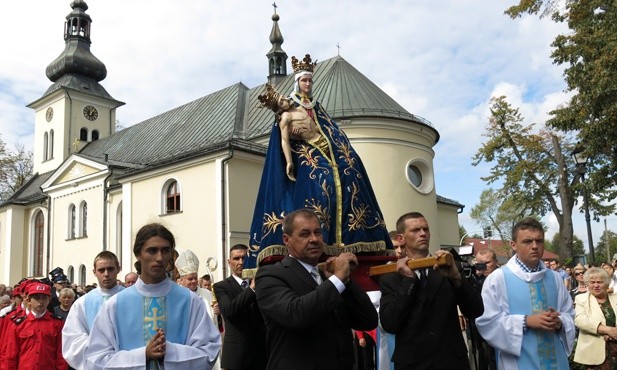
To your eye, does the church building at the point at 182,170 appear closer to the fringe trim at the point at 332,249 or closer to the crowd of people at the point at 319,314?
the fringe trim at the point at 332,249

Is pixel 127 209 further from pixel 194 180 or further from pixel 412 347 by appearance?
pixel 412 347

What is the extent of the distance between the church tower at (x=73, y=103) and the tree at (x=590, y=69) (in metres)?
32.7

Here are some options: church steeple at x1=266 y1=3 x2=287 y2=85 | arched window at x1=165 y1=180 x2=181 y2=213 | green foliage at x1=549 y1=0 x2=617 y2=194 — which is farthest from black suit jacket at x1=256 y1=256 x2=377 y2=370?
church steeple at x1=266 y1=3 x2=287 y2=85

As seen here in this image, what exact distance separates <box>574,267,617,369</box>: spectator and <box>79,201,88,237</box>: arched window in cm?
2852

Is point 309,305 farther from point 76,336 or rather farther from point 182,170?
point 182,170

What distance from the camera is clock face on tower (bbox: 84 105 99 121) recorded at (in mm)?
42125

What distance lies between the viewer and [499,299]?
4.68 meters

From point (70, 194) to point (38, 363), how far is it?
2795 centimetres

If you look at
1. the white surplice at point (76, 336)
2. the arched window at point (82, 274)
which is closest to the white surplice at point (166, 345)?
the white surplice at point (76, 336)

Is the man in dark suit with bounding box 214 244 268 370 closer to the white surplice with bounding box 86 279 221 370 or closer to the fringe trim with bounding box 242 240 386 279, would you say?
the fringe trim with bounding box 242 240 386 279

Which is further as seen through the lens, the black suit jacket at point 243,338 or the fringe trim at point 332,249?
the fringe trim at point 332,249

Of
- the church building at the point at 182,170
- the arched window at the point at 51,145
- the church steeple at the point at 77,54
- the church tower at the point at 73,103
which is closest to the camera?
the church building at the point at 182,170

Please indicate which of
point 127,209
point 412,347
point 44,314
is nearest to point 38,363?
point 44,314

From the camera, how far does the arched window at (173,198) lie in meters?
25.8
